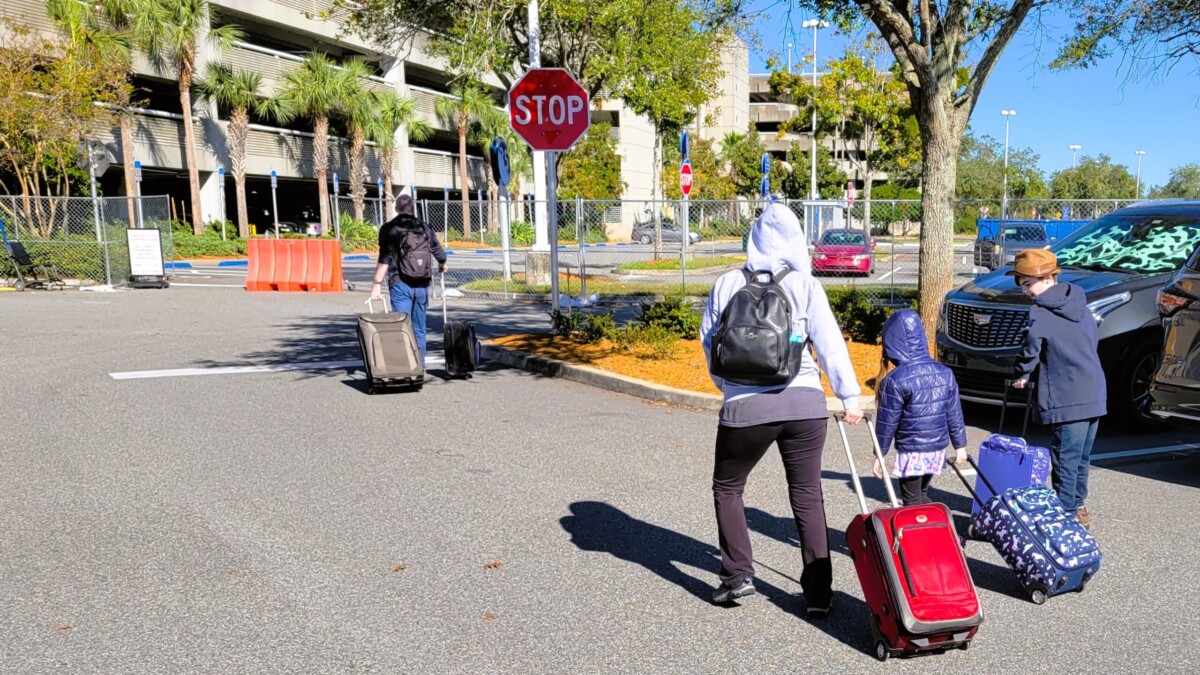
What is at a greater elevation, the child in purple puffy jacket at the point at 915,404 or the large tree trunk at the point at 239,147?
the large tree trunk at the point at 239,147

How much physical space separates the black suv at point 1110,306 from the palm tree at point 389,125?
36.9 m

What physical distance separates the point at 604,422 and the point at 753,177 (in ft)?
203

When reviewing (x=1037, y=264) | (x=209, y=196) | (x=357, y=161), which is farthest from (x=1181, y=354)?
(x=357, y=161)

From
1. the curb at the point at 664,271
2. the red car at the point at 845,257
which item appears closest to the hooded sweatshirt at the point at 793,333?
the red car at the point at 845,257

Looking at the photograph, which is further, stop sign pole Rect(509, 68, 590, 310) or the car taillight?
stop sign pole Rect(509, 68, 590, 310)

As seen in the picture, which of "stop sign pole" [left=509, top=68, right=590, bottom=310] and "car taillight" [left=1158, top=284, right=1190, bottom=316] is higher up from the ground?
"stop sign pole" [left=509, top=68, right=590, bottom=310]

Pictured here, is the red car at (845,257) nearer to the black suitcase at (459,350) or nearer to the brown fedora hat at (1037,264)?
the black suitcase at (459,350)

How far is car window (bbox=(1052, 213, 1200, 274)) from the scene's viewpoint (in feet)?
26.5

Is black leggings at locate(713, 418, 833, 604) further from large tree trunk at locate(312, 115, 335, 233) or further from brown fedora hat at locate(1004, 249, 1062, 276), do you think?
large tree trunk at locate(312, 115, 335, 233)

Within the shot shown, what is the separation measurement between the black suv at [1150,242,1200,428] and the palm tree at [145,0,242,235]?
33.6 m

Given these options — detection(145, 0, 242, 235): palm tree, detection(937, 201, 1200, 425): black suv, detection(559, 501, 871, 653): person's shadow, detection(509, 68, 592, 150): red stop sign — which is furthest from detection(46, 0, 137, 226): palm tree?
detection(559, 501, 871, 653): person's shadow

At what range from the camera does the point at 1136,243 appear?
27.5ft

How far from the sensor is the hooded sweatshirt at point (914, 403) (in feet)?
14.9

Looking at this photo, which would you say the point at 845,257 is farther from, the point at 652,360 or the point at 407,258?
the point at 407,258
